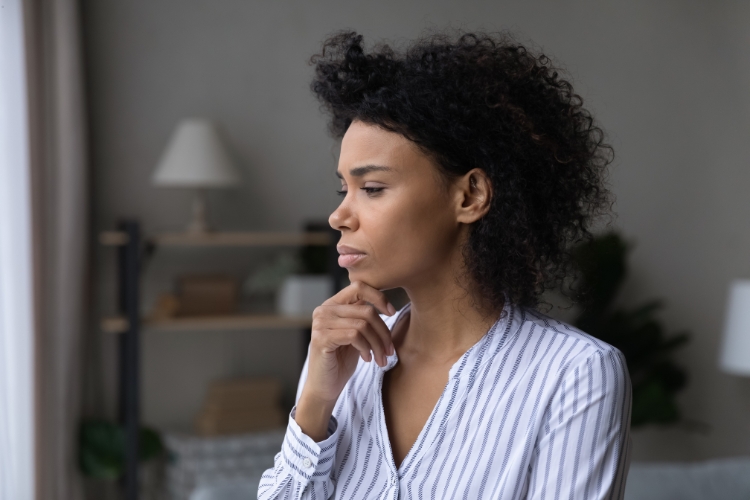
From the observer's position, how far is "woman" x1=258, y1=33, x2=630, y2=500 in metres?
1.05

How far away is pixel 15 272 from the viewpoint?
244 cm

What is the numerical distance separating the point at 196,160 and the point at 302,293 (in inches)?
28.4

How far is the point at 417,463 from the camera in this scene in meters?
1.11

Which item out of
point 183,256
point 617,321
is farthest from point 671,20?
point 183,256

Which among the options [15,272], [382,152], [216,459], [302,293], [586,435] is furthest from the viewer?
[302,293]

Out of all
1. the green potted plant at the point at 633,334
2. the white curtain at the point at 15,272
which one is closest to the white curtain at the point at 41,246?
the white curtain at the point at 15,272

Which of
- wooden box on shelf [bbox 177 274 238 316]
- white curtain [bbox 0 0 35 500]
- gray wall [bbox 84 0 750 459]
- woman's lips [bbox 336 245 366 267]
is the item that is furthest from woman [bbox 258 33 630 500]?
gray wall [bbox 84 0 750 459]

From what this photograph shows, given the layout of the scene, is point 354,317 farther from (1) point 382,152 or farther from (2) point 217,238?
(2) point 217,238

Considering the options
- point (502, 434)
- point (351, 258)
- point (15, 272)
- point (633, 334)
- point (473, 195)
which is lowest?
→ point (633, 334)

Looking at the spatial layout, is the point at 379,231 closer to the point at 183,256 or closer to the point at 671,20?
the point at 183,256

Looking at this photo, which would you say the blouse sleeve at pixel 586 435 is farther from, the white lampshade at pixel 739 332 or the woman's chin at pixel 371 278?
the white lampshade at pixel 739 332

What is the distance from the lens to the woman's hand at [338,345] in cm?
116

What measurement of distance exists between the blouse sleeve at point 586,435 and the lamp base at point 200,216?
2.32 metres

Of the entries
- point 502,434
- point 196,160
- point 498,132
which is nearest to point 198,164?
point 196,160
